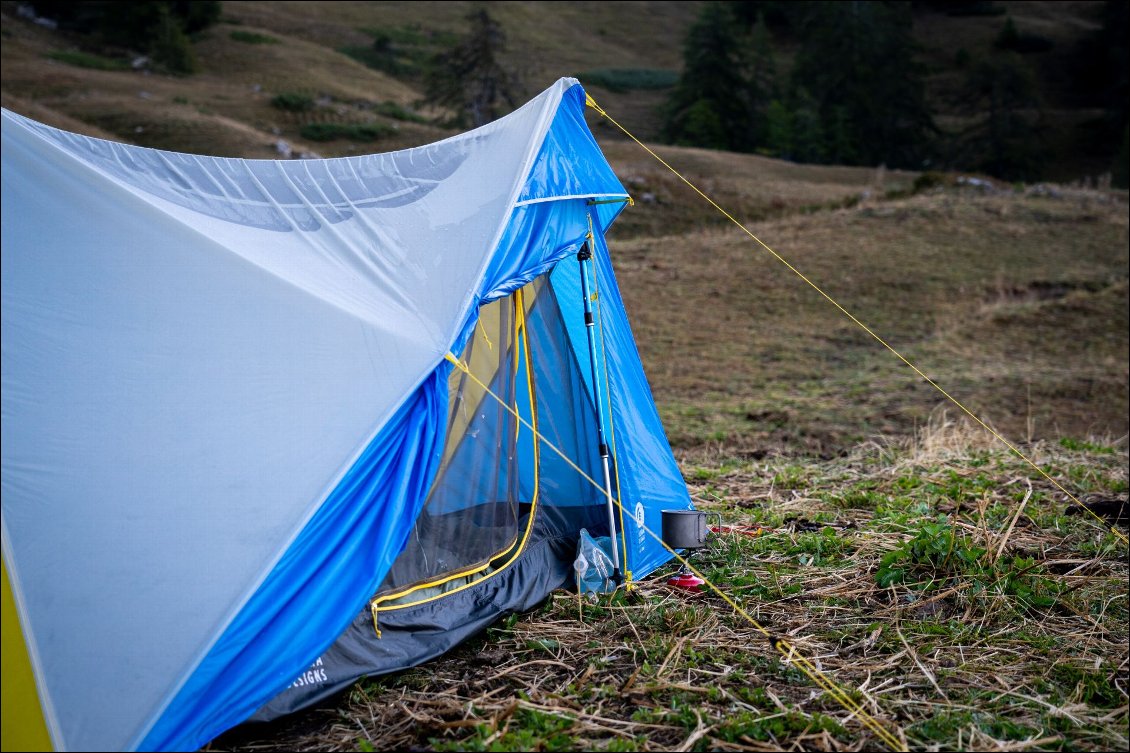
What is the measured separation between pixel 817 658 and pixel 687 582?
90 cm

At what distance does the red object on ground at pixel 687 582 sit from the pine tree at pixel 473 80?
32855mm

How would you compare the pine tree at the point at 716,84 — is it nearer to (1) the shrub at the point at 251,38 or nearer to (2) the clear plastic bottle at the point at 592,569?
(1) the shrub at the point at 251,38

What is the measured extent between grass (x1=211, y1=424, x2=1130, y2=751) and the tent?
0.26 metres

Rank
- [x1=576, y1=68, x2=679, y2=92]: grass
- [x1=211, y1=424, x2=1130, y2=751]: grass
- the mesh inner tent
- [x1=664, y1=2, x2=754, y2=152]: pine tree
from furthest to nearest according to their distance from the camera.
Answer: [x1=576, y1=68, x2=679, y2=92]: grass, [x1=664, y1=2, x2=754, y2=152]: pine tree, the mesh inner tent, [x1=211, y1=424, x2=1130, y2=751]: grass

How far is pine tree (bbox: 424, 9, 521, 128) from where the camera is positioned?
36.2 metres

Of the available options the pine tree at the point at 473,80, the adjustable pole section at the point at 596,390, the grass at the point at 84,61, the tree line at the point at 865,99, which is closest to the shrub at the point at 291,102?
the pine tree at the point at 473,80

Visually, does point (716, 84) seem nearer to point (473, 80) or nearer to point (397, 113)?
point (473, 80)

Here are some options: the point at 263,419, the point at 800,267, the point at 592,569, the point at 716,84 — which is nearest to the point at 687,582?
the point at 592,569

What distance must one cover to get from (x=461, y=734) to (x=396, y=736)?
9.2 inches

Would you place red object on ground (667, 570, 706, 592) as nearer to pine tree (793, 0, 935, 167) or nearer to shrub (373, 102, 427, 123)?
shrub (373, 102, 427, 123)

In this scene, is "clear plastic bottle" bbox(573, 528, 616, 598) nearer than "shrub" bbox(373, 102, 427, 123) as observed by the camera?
Yes

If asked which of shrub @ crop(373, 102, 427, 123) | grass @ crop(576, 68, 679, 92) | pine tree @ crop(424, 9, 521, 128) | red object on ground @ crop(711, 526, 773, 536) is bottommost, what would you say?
red object on ground @ crop(711, 526, 773, 536)

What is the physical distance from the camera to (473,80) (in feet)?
120

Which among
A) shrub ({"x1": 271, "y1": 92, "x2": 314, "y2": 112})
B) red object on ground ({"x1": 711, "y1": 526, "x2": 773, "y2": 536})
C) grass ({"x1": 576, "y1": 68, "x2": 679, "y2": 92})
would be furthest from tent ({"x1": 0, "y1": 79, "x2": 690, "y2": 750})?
grass ({"x1": 576, "y1": 68, "x2": 679, "y2": 92})
